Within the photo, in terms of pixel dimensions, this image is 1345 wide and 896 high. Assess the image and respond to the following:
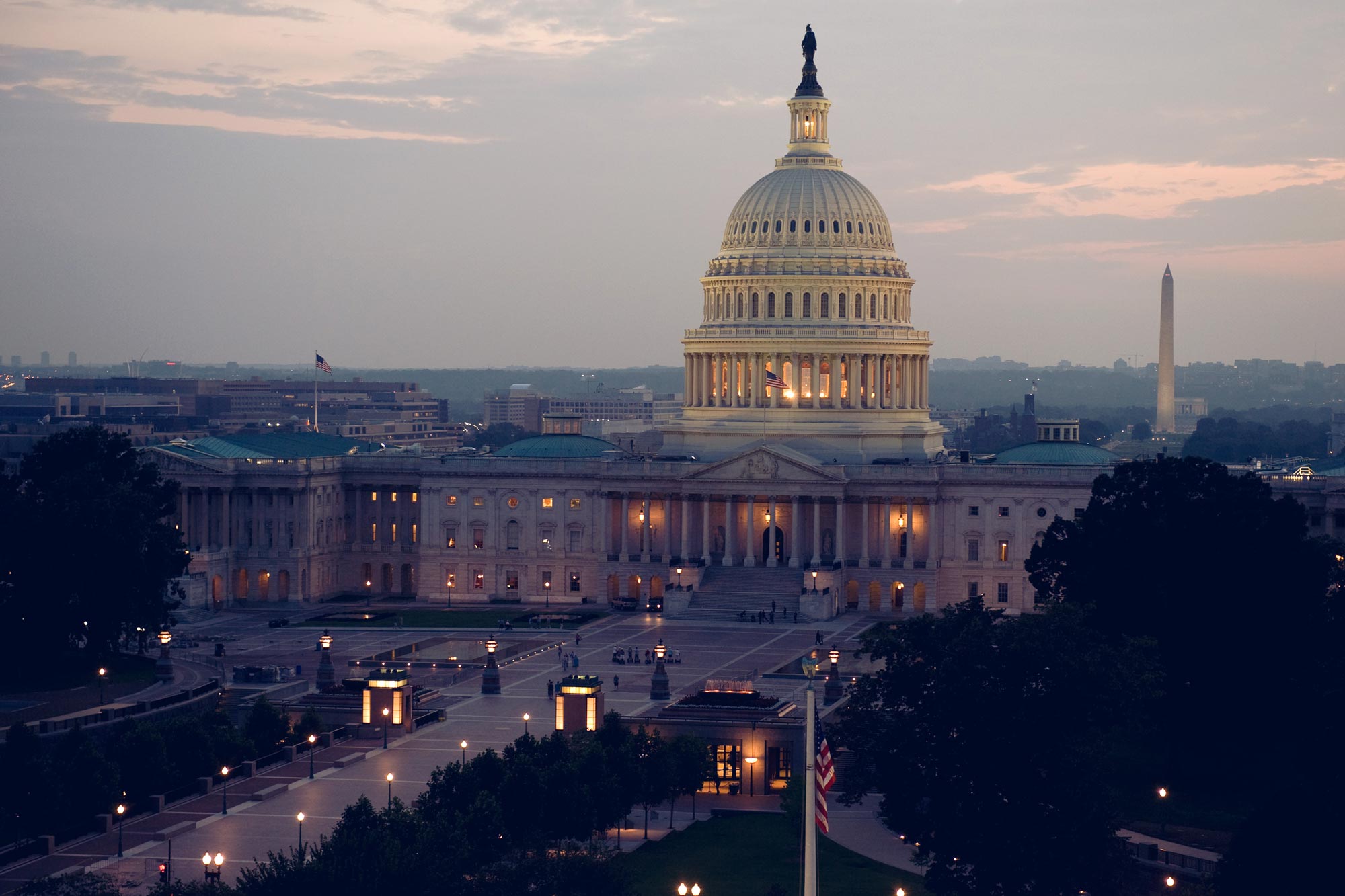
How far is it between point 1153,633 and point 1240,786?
8802 millimetres

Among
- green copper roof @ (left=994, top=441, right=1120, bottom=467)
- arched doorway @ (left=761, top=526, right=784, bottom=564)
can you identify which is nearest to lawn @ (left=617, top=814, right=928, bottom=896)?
arched doorway @ (left=761, top=526, right=784, bottom=564)

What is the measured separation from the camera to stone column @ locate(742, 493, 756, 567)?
561ft

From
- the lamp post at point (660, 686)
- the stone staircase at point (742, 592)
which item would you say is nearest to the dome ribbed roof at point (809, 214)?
the stone staircase at point (742, 592)

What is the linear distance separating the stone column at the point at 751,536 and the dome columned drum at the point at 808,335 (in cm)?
1219

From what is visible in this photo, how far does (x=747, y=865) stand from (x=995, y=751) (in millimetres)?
11471

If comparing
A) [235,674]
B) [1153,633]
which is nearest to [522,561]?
[235,674]

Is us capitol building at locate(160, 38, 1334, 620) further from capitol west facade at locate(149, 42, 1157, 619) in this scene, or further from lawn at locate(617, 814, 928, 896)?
lawn at locate(617, 814, 928, 896)

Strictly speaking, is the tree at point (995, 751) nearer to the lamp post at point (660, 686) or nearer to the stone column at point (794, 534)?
the lamp post at point (660, 686)

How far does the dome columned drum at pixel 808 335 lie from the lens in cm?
18775

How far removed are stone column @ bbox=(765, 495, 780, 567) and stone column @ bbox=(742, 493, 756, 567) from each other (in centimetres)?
109

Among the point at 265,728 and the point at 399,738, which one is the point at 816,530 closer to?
the point at 399,738

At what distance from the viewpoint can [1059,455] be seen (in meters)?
175

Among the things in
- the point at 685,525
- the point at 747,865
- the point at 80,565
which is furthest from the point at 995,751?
the point at 685,525

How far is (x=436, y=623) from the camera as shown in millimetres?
158750
